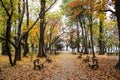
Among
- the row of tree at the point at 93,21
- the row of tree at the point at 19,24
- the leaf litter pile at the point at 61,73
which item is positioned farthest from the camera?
the row of tree at the point at 93,21

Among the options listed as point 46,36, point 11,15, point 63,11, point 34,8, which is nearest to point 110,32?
point 46,36

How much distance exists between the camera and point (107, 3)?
27.3 m

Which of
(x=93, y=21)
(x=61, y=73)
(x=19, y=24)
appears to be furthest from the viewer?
(x=93, y=21)

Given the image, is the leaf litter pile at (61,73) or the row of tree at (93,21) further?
the row of tree at (93,21)

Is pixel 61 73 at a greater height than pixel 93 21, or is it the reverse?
pixel 93 21

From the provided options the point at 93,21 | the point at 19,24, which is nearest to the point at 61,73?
the point at 19,24

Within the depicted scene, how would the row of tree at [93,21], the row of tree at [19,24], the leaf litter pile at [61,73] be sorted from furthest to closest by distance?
1. the row of tree at [93,21]
2. the row of tree at [19,24]
3. the leaf litter pile at [61,73]

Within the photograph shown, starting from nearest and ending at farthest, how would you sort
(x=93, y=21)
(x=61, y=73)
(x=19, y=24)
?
1. (x=61, y=73)
2. (x=19, y=24)
3. (x=93, y=21)

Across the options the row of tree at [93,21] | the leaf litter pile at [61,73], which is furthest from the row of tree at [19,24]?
the row of tree at [93,21]

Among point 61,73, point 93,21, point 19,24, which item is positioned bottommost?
point 61,73

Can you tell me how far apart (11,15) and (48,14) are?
1238 inches

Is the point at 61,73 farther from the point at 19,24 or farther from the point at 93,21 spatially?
the point at 93,21

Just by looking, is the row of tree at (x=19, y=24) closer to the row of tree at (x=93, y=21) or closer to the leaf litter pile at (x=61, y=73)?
the leaf litter pile at (x=61, y=73)

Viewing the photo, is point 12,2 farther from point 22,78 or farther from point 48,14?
point 48,14
